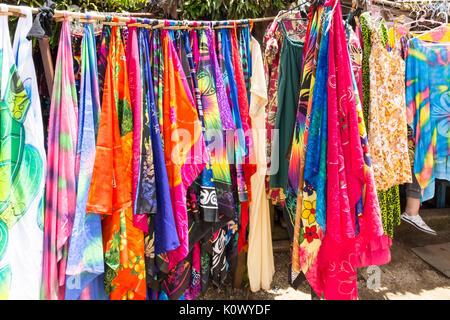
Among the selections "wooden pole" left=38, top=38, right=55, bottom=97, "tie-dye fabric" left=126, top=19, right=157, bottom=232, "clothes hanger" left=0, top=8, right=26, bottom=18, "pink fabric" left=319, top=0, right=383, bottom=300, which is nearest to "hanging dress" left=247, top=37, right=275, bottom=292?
"pink fabric" left=319, top=0, right=383, bottom=300

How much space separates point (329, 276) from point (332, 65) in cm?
88

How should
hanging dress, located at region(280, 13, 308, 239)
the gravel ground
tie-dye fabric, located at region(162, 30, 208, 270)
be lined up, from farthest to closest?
1. the gravel ground
2. hanging dress, located at region(280, 13, 308, 239)
3. tie-dye fabric, located at region(162, 30, 208, 270)

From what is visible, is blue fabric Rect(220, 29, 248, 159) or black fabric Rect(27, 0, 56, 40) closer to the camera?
black fabric Rect(27, 0, 56, 40)


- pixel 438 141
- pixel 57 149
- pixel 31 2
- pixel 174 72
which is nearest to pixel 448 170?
pixel 438 141

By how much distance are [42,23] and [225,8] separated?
924mm

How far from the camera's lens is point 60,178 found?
1.13m

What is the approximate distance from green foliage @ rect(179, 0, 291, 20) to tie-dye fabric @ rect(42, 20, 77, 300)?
0.68m

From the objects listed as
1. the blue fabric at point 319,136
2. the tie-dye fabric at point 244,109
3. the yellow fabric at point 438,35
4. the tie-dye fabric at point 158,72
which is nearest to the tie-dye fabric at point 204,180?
the tie-dye fabric at point 158,72

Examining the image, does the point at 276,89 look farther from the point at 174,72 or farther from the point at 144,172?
the point at 144,172

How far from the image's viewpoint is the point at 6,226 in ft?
3.40

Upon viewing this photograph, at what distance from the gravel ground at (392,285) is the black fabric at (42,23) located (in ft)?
5.89

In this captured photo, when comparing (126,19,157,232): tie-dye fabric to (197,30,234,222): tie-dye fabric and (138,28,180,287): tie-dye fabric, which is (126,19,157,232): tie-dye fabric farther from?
(197,30,234,222): tie-dye fabric

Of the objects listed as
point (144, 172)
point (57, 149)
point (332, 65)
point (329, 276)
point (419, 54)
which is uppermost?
point (419, 54)

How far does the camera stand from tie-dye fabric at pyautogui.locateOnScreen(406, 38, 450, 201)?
1554 mm
